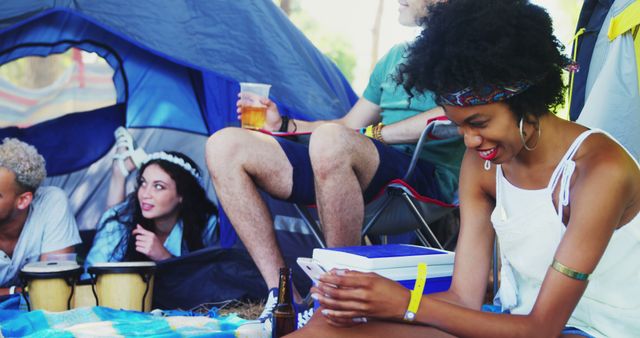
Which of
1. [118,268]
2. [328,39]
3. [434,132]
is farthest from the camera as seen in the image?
[328,39]

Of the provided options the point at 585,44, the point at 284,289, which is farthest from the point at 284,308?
the point at 585,44

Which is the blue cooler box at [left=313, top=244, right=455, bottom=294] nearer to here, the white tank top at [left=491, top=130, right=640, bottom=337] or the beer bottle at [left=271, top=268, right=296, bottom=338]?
the beer bottle at [left=271, top=268, right=296, bottom=338]

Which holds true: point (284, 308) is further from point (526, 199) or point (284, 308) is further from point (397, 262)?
point (526, 199)

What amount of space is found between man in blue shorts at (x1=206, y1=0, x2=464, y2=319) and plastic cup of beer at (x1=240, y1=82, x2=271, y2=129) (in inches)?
5.1

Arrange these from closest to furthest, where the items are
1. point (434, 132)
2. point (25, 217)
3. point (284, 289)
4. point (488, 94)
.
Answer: point (488, 94)
point (284, 289)
point (434, 132)
point (25, 217)

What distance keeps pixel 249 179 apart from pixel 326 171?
11.6 inches

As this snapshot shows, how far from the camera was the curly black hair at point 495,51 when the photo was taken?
1.58 metres

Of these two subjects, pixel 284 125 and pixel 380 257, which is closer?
pixel 380 257

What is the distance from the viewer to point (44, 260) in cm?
324

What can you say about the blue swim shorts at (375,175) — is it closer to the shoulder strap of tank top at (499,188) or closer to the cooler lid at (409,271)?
the cooler lid at (409,271)

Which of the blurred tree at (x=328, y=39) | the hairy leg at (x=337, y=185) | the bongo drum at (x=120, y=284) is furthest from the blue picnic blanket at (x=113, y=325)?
the blurred tree at (x=328, y=39)

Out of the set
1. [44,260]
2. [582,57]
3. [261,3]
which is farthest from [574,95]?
[44,260]

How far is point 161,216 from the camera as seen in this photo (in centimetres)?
354

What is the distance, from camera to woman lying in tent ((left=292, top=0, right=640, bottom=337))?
152cm
